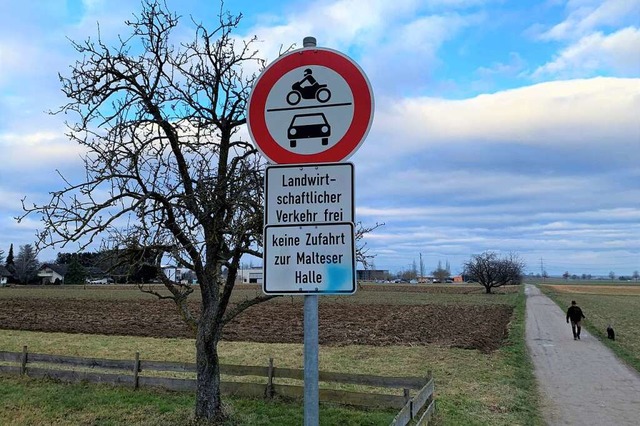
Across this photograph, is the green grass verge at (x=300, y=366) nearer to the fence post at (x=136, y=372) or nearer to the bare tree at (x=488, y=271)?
the fence post at (x=136, y=372)

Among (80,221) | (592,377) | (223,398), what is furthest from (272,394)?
(592,377)

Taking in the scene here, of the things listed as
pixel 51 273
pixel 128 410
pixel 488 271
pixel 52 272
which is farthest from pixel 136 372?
pixel 52 272

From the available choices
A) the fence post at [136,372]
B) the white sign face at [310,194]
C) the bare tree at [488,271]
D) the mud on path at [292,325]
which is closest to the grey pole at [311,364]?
the white sign face at [310,194]

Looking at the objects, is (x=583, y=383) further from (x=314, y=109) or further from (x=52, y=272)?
(x=52, y=272)

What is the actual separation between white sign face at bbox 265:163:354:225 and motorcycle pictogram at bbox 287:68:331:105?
361 mm

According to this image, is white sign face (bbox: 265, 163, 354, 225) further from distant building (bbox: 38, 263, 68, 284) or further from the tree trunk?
distant building (bbox: 38, 263, 68, 284)

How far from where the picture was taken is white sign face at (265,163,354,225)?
2164 mm

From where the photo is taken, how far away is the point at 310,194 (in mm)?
2205

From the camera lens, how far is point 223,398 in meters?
9.58

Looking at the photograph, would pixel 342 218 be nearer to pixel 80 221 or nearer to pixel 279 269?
pixel 279 269

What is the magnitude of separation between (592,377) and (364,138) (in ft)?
45.6

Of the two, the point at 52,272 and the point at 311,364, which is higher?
the point at 52,272

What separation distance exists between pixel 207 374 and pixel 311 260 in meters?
6.53

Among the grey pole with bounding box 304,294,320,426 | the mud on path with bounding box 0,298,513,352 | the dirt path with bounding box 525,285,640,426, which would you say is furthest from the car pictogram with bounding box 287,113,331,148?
the mud on path with bounding box 0,298,513,352
